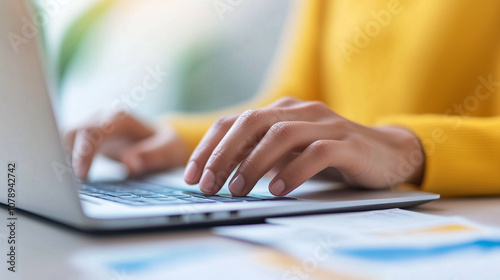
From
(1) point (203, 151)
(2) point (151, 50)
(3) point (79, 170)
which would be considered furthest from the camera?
(2) point (151, 50)

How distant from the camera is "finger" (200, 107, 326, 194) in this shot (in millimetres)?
477

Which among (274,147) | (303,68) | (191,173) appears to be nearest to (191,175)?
(191,173)

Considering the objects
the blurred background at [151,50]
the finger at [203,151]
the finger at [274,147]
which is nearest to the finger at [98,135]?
the finger at [203,151]

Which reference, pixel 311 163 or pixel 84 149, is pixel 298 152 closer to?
pixel 311 163

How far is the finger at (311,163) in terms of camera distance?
0.46m

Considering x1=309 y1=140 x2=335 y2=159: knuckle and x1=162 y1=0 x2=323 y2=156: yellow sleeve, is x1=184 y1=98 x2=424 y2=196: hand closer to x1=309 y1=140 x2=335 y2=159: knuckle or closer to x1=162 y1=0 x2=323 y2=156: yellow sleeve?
x1=309 y1=140 x2=335 y2=159: knuckle

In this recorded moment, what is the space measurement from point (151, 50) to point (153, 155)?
1566 millimetres

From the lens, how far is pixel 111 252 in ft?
1.02

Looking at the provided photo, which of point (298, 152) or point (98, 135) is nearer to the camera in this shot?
point (298, 152)

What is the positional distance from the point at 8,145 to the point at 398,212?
0.34m

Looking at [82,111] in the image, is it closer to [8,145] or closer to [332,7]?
[332,7]

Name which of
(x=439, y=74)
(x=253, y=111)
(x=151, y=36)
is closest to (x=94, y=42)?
(x=151, y=36)

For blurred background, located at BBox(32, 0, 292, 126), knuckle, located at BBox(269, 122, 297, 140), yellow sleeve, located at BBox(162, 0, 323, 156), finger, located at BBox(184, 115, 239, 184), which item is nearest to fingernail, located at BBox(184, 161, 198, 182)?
finger, located at BBox(184, 115, 239, 184)

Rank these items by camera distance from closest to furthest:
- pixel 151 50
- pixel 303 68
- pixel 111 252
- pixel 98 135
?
pixel 111 252 → pixel 98 135 → pixel 303 68 → pixel 151 50
